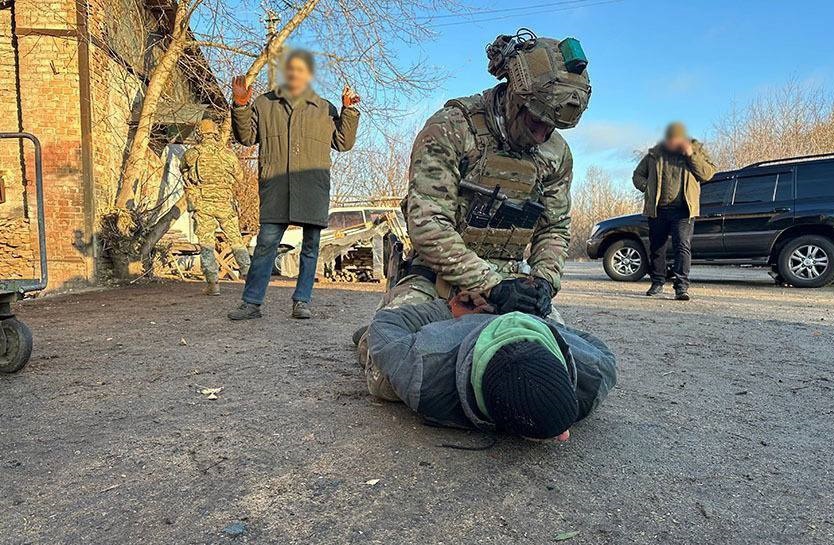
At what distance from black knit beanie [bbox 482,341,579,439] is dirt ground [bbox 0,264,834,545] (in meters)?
0.20

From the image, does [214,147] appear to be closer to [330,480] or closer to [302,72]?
[302,72]

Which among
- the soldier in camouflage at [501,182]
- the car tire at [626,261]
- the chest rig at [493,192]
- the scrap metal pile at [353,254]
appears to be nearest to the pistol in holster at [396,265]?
the soldier in camouflage at [501,182]

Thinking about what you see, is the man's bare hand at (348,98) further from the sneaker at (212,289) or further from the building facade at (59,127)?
the building facade at (59,127)

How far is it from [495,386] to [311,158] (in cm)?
343

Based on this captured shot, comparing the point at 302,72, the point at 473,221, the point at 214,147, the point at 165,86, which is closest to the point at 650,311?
the point at 473,221

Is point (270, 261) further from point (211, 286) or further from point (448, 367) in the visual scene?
point (448, 367)

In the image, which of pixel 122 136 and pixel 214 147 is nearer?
pixel 214 147

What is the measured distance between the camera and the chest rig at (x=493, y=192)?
250 cm

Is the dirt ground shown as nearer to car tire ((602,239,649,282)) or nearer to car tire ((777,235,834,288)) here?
car tire ((777,235,834,288))

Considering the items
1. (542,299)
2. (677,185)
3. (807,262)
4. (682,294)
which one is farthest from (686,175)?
(542,299)

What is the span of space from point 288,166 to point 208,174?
2399 mm

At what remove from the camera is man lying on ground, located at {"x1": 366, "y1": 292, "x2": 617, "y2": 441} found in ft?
4.92

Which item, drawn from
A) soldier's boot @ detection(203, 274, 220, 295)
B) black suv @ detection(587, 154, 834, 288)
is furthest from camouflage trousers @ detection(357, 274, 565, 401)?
black suv @ detection(587, 154, 834, 288)

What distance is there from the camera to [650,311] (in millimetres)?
5348
